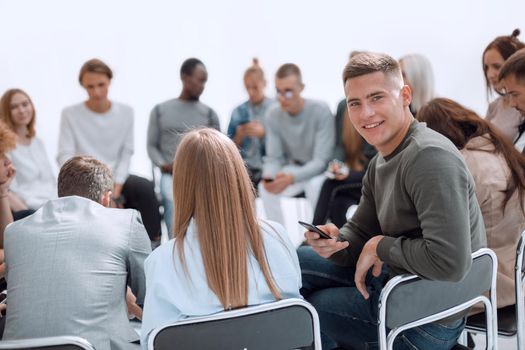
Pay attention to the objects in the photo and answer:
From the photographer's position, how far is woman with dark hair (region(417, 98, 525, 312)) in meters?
2.11

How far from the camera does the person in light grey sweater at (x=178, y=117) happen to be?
430cm

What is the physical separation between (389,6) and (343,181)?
2528 mm

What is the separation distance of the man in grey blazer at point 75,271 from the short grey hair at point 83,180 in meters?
0.11

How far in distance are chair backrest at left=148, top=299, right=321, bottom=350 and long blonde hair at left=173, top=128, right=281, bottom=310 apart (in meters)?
0.11

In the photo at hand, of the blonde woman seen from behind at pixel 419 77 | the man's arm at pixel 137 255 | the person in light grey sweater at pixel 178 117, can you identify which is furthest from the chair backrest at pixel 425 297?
the person in light grey sweater at pixel 178 117

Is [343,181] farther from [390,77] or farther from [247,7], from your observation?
[247,7]

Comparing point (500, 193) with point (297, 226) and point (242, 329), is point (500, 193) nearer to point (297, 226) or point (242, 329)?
point (242, 329)

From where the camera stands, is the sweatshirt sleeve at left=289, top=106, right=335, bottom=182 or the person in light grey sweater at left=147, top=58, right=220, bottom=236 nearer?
the sweatshirt sleeve at left=289, top=106, right=335, bottom=182

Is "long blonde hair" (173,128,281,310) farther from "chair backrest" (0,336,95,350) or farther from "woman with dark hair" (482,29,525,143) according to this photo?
"woman with dark hair" (482,29,525,143)

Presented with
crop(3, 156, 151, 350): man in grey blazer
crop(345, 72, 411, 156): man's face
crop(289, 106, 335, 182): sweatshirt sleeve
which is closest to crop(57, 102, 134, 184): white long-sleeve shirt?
crop(289, 106, 335, 182): sweatshirt sleeve

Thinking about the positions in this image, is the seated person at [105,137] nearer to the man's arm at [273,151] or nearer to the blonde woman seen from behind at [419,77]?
the man's arm at [273,151]

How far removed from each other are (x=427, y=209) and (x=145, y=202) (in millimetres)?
2684

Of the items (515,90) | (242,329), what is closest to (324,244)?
(242,329)

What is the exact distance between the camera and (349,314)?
1.91 metres
